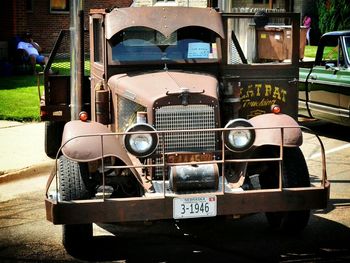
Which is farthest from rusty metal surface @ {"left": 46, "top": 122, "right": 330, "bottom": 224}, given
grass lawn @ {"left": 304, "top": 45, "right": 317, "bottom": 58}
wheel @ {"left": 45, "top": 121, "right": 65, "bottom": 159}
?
grass lawn @ {"left": 304, "top": 45, "right": 317, "bottom": 58}

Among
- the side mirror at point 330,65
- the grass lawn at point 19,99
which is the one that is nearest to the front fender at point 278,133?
the side mirror at point 330,65

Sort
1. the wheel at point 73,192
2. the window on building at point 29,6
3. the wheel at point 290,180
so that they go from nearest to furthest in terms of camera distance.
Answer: the wheel at point 73,192 < the wheel at point 290,180 < the window on building at point 29,6

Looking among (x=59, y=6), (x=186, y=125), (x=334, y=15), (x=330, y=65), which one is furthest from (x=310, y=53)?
(x=186, y=125)

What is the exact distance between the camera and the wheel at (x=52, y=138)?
9344mm

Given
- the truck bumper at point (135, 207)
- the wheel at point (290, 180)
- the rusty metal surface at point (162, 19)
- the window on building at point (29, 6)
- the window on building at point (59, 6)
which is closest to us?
the truck bumper at point (135, 207)

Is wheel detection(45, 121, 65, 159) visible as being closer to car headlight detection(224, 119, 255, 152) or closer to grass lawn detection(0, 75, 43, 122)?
grass lawn detection(0, 75, 43, 122)

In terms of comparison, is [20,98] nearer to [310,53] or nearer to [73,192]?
[73,192]

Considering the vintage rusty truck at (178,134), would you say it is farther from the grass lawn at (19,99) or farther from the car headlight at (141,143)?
the grass lawn at (19,99)

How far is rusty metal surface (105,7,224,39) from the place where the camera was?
6.53 metres

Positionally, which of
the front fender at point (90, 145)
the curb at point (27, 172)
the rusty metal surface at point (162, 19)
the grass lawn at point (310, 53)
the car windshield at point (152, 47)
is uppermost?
the rusty metal surface at point (162, 19)

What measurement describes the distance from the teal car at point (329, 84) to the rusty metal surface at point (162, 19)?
4.09m

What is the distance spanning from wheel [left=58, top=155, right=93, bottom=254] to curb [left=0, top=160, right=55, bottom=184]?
2917 millimetres

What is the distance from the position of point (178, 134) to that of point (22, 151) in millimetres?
4690

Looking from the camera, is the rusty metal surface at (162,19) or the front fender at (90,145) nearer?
the front fender at (90,145)
